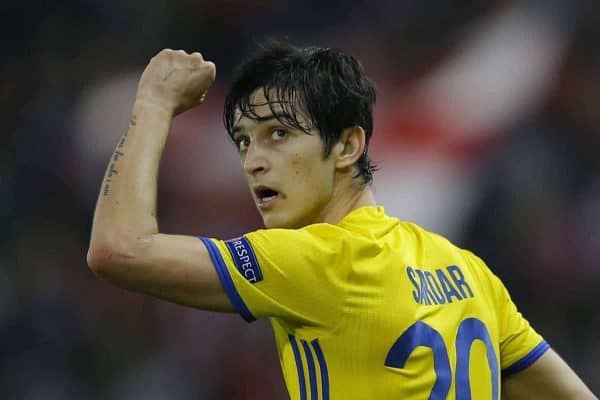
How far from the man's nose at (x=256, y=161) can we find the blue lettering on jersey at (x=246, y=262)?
11.5 inches

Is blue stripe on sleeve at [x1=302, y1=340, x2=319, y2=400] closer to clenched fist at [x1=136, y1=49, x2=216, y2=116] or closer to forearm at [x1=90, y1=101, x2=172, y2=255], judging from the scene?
forearm at [x1=90, y1=101, x2=172, y2=255]

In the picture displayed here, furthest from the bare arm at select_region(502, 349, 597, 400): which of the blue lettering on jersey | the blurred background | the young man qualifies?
the blurred background

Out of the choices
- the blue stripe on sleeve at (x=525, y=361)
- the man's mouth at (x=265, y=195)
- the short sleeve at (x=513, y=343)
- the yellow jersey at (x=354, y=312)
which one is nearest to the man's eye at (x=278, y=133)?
the man's mouth at (x=265, y=195)

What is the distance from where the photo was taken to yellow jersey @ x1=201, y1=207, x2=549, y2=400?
89.5 inches

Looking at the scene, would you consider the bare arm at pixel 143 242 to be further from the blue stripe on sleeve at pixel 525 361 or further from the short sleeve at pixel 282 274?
the blue stripe on sleeve at pixel 525 361

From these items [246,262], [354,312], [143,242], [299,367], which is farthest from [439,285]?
[143,242]

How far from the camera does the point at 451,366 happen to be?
2.40m

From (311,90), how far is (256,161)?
0.76ft

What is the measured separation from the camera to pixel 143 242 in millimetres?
2193

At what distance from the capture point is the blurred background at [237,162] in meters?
5.25

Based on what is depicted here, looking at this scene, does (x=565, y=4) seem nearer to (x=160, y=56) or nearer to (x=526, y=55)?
(x=526, y=55)

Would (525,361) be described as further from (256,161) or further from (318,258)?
(256,161)

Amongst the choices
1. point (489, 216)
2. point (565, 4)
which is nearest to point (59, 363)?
point (489, 216)

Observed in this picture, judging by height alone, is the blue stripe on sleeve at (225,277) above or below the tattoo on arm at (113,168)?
below
